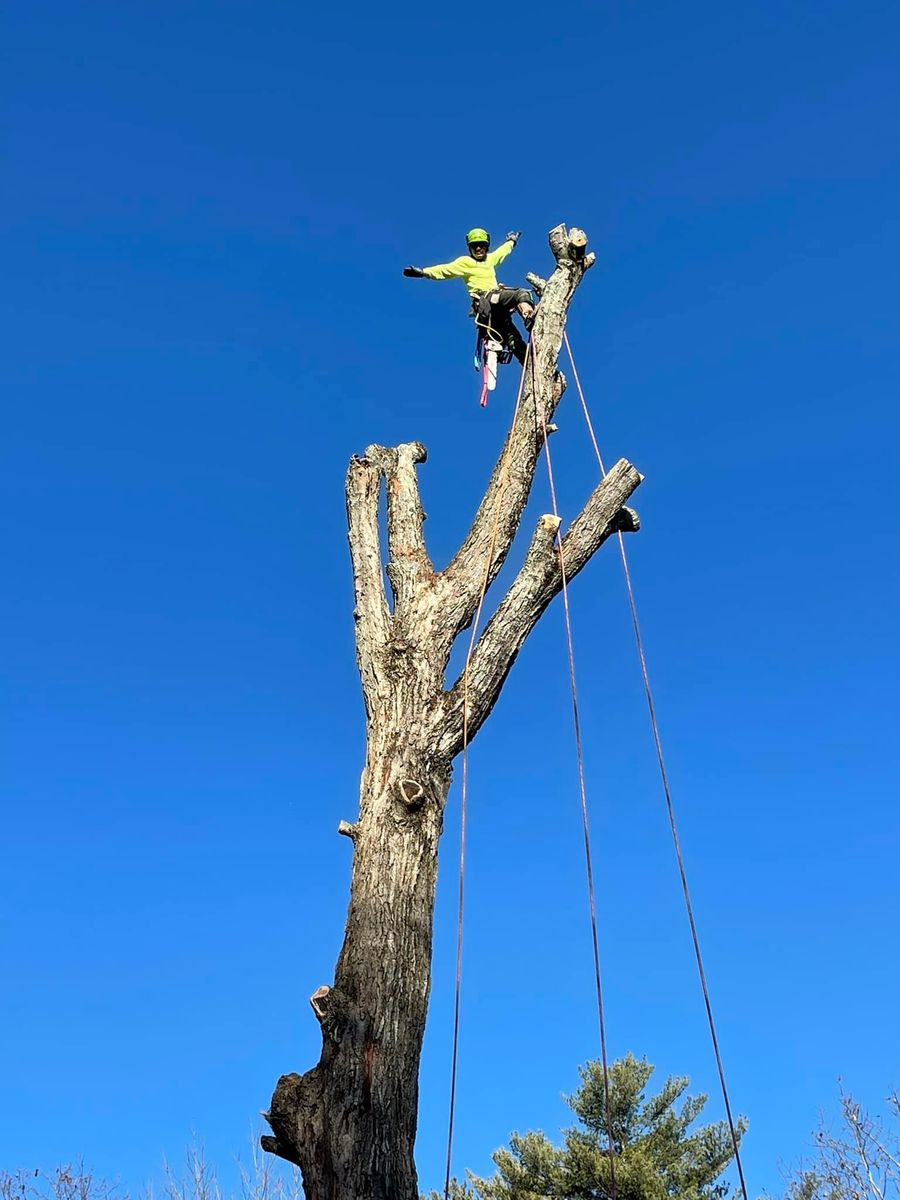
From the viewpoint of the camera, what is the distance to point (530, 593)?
5090mm

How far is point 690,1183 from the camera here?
1449cm

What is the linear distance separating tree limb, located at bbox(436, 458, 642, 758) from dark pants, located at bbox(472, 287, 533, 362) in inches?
71.6

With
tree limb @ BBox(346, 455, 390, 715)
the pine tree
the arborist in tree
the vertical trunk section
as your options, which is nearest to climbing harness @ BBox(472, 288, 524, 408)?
the arborist in tree

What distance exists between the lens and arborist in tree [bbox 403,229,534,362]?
7062mm

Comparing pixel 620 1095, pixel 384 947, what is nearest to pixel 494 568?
pixel 384 947

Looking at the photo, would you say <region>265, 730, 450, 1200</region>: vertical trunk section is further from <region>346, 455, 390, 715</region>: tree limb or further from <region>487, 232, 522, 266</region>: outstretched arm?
<region>487, 232, 522, 266</region>: outstretched arm

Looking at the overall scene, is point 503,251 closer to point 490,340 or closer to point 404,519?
point 490,340

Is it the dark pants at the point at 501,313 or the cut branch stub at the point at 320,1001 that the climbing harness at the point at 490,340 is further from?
the cut branch stub at the point at 320,1001

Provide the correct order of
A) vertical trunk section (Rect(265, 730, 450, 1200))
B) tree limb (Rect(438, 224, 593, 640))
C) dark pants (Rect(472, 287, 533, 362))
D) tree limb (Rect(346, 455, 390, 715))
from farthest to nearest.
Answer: dark pants (Rect(472, 287, 533, 362)), tree limb (Rect(438, 224, 593, 640)), tree limb (Rect(346, 455, 390, 715)), vertical trunk section (Rect(265, 730, 450, 1200))

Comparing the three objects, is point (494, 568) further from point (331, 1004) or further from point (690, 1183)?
point (690, 1183)

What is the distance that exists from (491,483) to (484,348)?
6.97 ft

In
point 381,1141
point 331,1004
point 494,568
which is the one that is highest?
point 494,568

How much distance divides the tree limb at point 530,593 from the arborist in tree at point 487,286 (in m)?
1.79

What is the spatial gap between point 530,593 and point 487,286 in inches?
129
